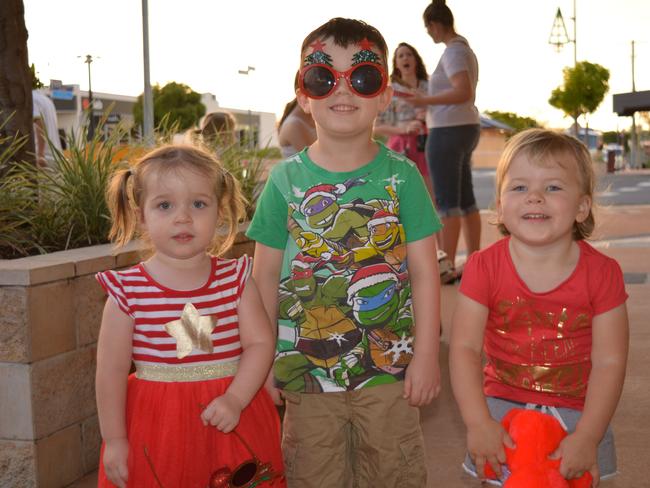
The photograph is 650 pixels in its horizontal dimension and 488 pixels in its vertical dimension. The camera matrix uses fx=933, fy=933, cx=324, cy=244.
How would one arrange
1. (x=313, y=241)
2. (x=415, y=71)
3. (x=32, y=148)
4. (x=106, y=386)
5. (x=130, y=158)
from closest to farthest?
1. (x=106, y=386)
2. (x=313, y=241)
3. (x=130, y=158)
4. (x=32, y=148)
5. (x=415, y=71)

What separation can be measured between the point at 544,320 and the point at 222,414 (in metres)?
0.89

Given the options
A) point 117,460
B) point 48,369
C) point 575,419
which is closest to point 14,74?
point 48,369

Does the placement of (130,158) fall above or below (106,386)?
above

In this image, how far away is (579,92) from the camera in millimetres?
57188

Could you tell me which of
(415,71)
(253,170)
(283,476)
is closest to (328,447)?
(283,476)

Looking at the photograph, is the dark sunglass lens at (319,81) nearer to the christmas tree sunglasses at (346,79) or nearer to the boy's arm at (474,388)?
the christmas tree sunglasses at (346,79)

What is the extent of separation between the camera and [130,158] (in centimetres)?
491

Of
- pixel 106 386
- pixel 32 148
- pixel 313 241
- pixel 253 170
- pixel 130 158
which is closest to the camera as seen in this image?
pixel 106 386

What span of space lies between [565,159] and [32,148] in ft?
→ 12.2

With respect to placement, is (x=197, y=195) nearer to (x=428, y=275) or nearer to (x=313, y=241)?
(x=313, y=241)

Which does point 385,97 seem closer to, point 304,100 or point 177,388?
point 304,100

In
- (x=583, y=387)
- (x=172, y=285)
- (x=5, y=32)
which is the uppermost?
(x=5, y=32)

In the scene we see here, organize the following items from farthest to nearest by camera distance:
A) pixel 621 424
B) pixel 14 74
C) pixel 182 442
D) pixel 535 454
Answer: pixel 14 74 → pixel 621 424 → pixel 182 442 → pixel 535 454

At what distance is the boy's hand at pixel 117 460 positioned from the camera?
97.3 inches
